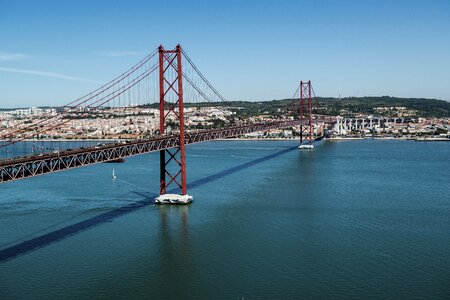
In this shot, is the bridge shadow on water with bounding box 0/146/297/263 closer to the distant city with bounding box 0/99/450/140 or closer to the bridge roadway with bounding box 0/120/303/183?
the bridge roadway with bounding box 0/120/303/183

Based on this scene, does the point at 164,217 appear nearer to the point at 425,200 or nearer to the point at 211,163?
the point at 425,200

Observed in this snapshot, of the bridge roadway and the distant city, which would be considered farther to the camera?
the distant city

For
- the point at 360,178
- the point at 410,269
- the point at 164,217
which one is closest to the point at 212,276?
the point at 410,269

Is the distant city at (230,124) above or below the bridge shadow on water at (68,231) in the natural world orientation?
above

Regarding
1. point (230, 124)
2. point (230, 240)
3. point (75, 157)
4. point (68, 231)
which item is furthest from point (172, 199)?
point (230, 124)

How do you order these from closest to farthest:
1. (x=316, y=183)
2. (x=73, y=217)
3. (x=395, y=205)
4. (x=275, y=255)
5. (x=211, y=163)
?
1. (x=275, y=255)
2. (x=73, y=217)
3. (x=395, y=205)
4. (x=316, y=183)
5. (x=211, y=163)

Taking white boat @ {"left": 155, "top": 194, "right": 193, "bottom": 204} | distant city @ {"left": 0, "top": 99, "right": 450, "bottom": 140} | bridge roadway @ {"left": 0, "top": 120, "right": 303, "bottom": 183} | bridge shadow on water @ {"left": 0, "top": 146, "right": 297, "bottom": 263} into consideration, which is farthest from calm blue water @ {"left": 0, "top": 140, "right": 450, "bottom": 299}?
distant city @ {"left": 0, "top": 99, "right": 450, "bottom": 140}

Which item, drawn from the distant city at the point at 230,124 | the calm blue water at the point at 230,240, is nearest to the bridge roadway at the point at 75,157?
the calm blue water at the point at 230,240

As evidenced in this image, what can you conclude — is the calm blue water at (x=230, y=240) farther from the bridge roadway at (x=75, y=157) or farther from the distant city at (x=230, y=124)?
the distant city at (x=230, y=124)
